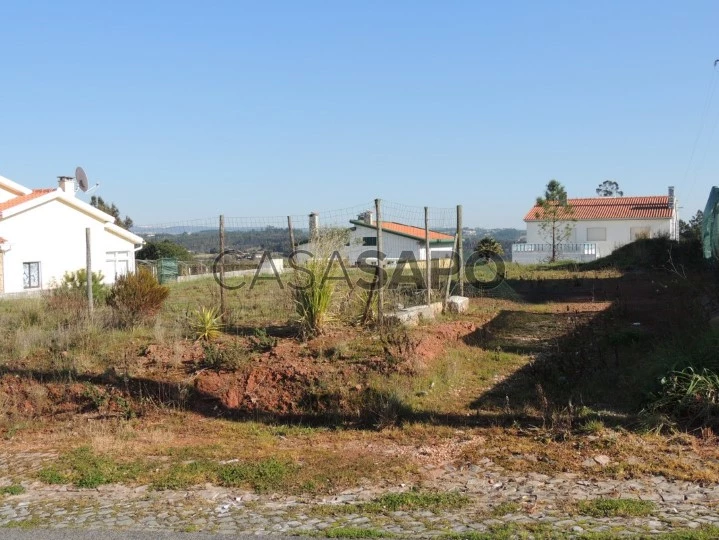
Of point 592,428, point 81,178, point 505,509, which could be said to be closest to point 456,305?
point 592,428

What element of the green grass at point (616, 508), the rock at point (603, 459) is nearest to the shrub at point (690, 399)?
the rock at point (603, 459)

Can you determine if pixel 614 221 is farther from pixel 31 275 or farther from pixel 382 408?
pixel 382 408

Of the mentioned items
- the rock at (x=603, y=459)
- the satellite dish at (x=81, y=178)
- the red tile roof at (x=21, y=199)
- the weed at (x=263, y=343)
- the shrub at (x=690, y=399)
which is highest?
the satellite dish at (x=81, y=178)

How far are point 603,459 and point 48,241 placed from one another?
28747 mm

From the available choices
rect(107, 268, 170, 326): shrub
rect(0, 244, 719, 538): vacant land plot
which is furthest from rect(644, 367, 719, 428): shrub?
rect(107, 268, 170, 326): shrub

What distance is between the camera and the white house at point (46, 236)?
28.4 meters

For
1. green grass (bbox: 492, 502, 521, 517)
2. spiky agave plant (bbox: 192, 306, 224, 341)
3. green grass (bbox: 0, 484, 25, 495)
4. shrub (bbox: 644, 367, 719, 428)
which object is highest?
spiky agave plant (bbox: 192, 306, 224, 341)

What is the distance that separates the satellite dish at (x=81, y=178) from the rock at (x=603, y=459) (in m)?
29.6

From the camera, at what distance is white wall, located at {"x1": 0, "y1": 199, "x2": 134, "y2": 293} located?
28469 mm

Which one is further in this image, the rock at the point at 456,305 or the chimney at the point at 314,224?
the rock at the point at 456,305

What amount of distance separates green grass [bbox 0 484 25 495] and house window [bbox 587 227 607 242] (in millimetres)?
58111

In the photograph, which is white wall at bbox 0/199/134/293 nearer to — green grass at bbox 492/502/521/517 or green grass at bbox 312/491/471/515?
green grass at bbox 312/491/471/515

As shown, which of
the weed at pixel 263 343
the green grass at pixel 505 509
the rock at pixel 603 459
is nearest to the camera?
the green grass at pixel 505 509

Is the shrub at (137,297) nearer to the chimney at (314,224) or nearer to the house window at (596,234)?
the chimney at (314,224)
